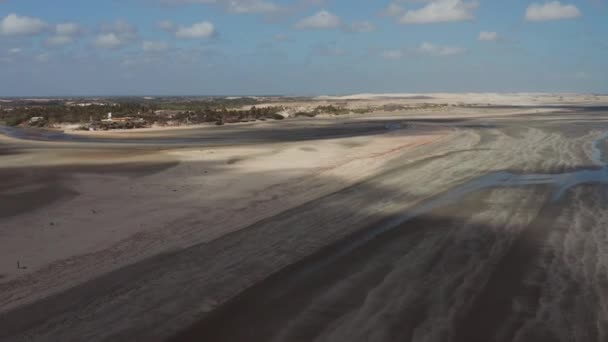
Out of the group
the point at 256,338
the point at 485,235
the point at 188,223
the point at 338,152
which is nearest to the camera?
the point at 256,338

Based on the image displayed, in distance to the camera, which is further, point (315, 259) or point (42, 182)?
point (42, 182)

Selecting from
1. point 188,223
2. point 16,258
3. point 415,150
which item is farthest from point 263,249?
point 415,150

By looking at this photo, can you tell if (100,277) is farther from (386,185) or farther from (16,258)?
(386,185)

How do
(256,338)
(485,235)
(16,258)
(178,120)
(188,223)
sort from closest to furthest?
(256,338) < (16,258) < (485,235) < (188,223) < (178,120)

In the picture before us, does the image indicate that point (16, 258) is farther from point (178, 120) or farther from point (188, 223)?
point (178, 120)

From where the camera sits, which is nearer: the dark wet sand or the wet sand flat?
the wet sand flat

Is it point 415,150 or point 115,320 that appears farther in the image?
point 415,150

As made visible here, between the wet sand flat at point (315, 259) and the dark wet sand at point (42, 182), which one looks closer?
the wet sand flat at point (315, 259)
